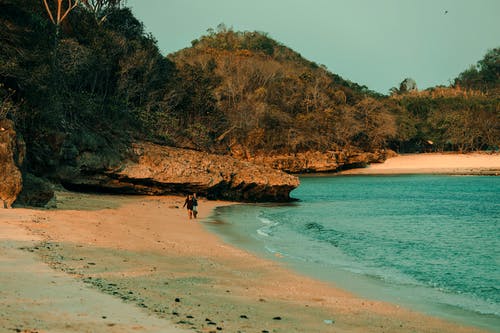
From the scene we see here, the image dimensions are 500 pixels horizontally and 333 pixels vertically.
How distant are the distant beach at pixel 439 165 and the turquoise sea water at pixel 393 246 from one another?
42.3 metres

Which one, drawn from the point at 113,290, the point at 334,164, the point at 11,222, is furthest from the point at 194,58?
the point at 113,290

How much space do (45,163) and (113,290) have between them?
49.6 ft

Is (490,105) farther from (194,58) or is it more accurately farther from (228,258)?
(228,258)

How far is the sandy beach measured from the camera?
695cm

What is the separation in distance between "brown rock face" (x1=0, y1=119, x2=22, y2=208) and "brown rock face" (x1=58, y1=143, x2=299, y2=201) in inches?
366

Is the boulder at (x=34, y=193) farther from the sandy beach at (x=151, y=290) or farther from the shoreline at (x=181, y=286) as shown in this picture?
the sandy beach at (x=151, y=290)

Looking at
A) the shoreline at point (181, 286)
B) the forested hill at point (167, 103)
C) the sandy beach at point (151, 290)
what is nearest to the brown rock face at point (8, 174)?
the sandy beach at point (151, 290)

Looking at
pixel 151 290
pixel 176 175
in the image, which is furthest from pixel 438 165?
pixel 151 290

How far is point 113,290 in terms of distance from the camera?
8445 millimetres

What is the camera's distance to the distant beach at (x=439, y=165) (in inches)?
3049

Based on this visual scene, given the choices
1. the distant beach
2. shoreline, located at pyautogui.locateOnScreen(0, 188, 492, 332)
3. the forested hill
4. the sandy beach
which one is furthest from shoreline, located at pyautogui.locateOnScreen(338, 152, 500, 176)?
the sandy beach

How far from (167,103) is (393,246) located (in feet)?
72.5

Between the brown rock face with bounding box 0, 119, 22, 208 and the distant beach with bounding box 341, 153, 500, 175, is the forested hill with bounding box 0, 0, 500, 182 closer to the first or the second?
the brown rock face with bounding box 0, 119, 22, 208

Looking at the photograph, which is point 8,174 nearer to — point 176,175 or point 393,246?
point 393,246
